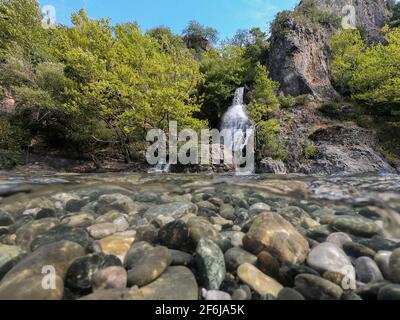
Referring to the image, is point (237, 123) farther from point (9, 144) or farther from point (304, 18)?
point (9, 144)

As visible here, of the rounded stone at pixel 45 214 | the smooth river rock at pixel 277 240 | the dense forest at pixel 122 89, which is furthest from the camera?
the dense forest at pixel 122 89

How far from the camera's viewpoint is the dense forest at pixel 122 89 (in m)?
11.1

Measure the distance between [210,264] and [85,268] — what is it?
94cm

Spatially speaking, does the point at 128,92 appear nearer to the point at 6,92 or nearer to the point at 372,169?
the point at 6,92

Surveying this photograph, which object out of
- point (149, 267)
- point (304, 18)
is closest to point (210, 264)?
point (149, 267)

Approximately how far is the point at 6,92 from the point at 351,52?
2696 cm

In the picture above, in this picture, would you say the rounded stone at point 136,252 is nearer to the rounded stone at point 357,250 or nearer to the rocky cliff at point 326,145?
the rounded stone at point 357,250

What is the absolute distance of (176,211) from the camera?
2898mm

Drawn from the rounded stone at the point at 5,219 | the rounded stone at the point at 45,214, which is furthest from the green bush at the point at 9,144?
the rounded stone at the point at 45,214

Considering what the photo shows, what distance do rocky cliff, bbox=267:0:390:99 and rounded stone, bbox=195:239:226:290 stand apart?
19.2 metres

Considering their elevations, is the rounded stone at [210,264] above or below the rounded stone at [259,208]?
below

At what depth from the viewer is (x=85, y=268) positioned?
1771mm

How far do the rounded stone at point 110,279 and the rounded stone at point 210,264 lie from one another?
57 cm
